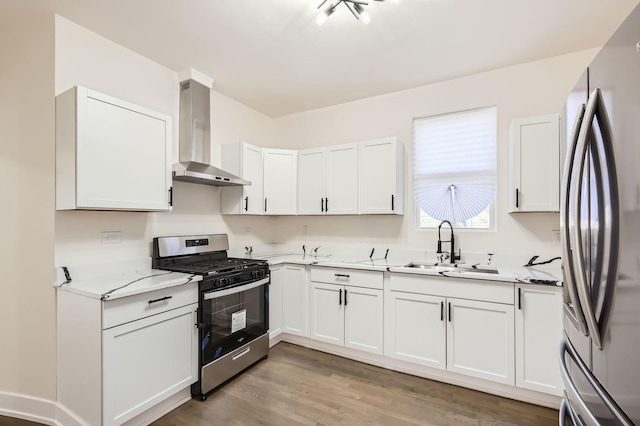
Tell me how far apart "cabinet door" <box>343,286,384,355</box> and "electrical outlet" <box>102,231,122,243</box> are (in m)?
2.03

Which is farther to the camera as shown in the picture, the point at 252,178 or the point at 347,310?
the point at 252,178

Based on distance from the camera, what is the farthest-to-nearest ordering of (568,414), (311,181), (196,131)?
(311,181), (196,131), (568,414)

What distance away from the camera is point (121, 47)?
8.25 ft

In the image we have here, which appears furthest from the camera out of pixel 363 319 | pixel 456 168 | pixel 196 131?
pixel 456 168

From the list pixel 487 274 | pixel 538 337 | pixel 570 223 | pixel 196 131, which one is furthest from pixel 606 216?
pixel 196 131

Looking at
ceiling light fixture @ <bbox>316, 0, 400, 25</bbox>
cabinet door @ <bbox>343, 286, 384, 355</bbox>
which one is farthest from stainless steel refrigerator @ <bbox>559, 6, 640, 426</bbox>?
cabinet door @ <bbox>343, 286, 384, 355</bbox>

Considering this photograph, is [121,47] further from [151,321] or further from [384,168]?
[384,168]

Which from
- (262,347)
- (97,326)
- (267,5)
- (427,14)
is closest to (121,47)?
(267,5)

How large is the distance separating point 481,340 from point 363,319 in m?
1.00

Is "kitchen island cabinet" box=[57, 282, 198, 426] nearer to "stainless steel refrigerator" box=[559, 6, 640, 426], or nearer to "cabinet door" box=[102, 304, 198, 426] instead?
"cabinet door" box=[102, 304, 198, 426]

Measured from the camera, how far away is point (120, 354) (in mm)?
1860

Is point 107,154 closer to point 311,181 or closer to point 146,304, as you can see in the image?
point 146,304

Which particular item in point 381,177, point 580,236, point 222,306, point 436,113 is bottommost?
point 222,306

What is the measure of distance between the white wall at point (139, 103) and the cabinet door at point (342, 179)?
118 centimetres
